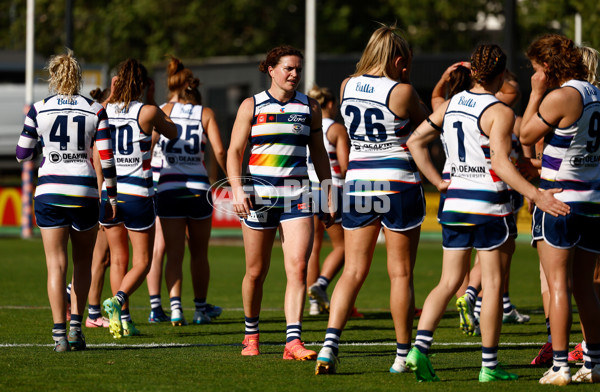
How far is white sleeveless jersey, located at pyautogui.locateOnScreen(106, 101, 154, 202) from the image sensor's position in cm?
896

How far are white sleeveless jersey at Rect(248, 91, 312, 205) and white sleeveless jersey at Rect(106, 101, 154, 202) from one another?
71.9 inches

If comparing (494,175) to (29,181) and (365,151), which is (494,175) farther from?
(29,181)

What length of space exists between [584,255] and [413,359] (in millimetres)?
1253

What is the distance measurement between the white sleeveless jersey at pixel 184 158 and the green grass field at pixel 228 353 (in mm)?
1338

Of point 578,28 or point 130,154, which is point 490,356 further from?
point 578,28

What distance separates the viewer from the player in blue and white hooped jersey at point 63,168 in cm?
766

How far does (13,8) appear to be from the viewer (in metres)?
48.7

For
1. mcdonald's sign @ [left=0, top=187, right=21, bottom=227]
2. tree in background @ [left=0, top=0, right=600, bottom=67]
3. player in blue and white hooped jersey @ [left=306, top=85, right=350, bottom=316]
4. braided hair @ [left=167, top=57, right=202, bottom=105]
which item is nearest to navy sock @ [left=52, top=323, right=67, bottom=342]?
braided hair @ [left=167, top=57, right=202, bottom=105]

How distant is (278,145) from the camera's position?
7.41 meters

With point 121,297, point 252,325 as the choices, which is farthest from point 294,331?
point 121,297

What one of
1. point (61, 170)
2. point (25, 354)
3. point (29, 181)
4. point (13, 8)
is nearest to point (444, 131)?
point (61, 170)

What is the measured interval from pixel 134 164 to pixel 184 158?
2.32ft

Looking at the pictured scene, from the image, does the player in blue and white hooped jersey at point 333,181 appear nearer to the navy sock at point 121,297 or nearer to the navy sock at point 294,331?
the navy sock at point 121,297

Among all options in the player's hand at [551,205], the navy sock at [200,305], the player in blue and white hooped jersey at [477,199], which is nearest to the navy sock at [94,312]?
the navy sock at [200,305]
